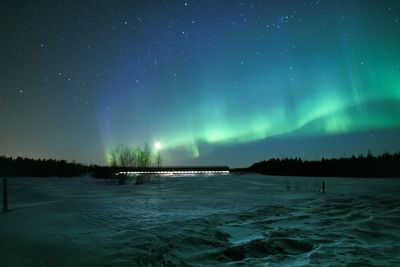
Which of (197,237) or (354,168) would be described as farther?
(354,168)

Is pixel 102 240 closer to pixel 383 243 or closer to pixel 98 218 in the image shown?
pixel 98 218

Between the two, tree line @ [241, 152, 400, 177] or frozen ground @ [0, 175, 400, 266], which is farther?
tree line @ [241, 152, 400, 177]

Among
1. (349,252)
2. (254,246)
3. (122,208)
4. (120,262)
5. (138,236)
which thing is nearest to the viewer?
(120,262)

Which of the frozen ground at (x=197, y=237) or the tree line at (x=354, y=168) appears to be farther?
the tree line at (x=354, y=168)

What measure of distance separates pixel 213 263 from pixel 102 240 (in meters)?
3.78

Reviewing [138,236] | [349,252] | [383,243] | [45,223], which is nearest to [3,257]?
[138,236]

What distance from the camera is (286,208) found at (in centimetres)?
1897

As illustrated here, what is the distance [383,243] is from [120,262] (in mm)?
7693

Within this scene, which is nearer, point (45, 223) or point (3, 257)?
point (3, 257)

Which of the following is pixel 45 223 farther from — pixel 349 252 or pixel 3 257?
pixel 349 252

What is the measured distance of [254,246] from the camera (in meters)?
10.6

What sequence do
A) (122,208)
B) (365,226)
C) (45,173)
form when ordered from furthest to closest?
(45,173) < (122,208) < (365,226)

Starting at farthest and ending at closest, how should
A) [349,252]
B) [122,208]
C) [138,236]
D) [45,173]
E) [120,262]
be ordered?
[45,173] → [122,208] → [138,236] → [349,252] → [120,262]

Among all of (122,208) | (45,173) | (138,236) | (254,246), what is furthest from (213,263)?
(45,173)
